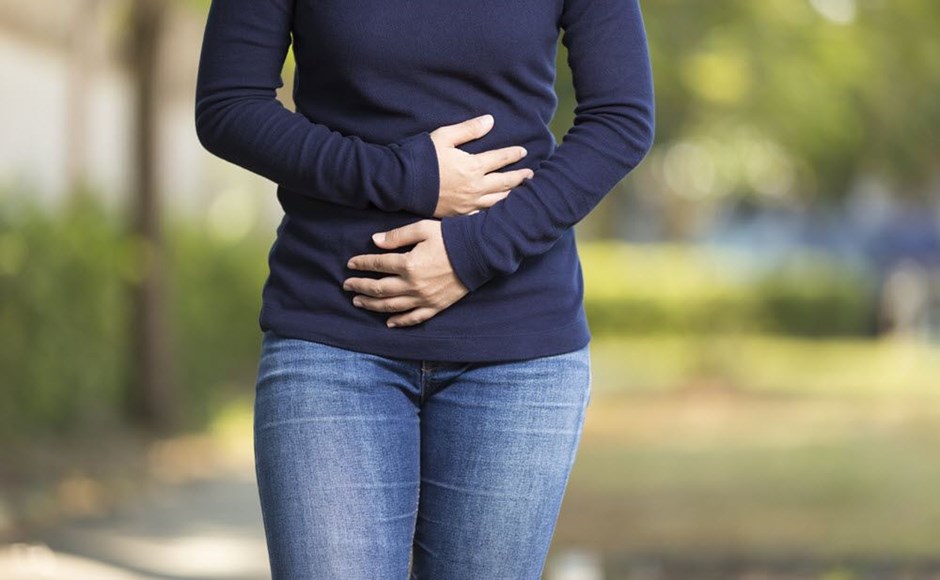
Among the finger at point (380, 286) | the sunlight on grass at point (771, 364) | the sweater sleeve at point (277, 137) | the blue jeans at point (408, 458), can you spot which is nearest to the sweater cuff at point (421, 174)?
the sweater sleeve at point (277, 137)

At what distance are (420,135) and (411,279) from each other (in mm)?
228

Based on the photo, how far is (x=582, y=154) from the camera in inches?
95.7

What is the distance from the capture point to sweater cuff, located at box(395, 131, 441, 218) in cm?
237

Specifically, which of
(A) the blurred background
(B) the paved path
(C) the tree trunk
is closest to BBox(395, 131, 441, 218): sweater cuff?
(A) the blurred background

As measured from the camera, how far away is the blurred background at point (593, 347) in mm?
7422

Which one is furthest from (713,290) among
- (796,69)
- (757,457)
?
(757,457)

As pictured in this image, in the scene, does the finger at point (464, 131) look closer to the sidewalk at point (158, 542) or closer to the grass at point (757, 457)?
the sidewalk at point (158, 542)

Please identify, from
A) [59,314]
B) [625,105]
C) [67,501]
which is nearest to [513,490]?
[625,105]

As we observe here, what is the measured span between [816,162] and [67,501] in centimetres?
1193

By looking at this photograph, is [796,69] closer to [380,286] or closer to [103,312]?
[103,312]

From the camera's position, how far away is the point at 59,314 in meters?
8.78

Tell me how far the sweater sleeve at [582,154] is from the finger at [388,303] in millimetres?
84

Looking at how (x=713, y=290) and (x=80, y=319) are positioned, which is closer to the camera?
(x=80, y=319)

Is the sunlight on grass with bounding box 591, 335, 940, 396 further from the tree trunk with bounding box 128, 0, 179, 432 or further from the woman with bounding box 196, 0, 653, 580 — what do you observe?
the woman with bounding box 196, 0, 653, 580
